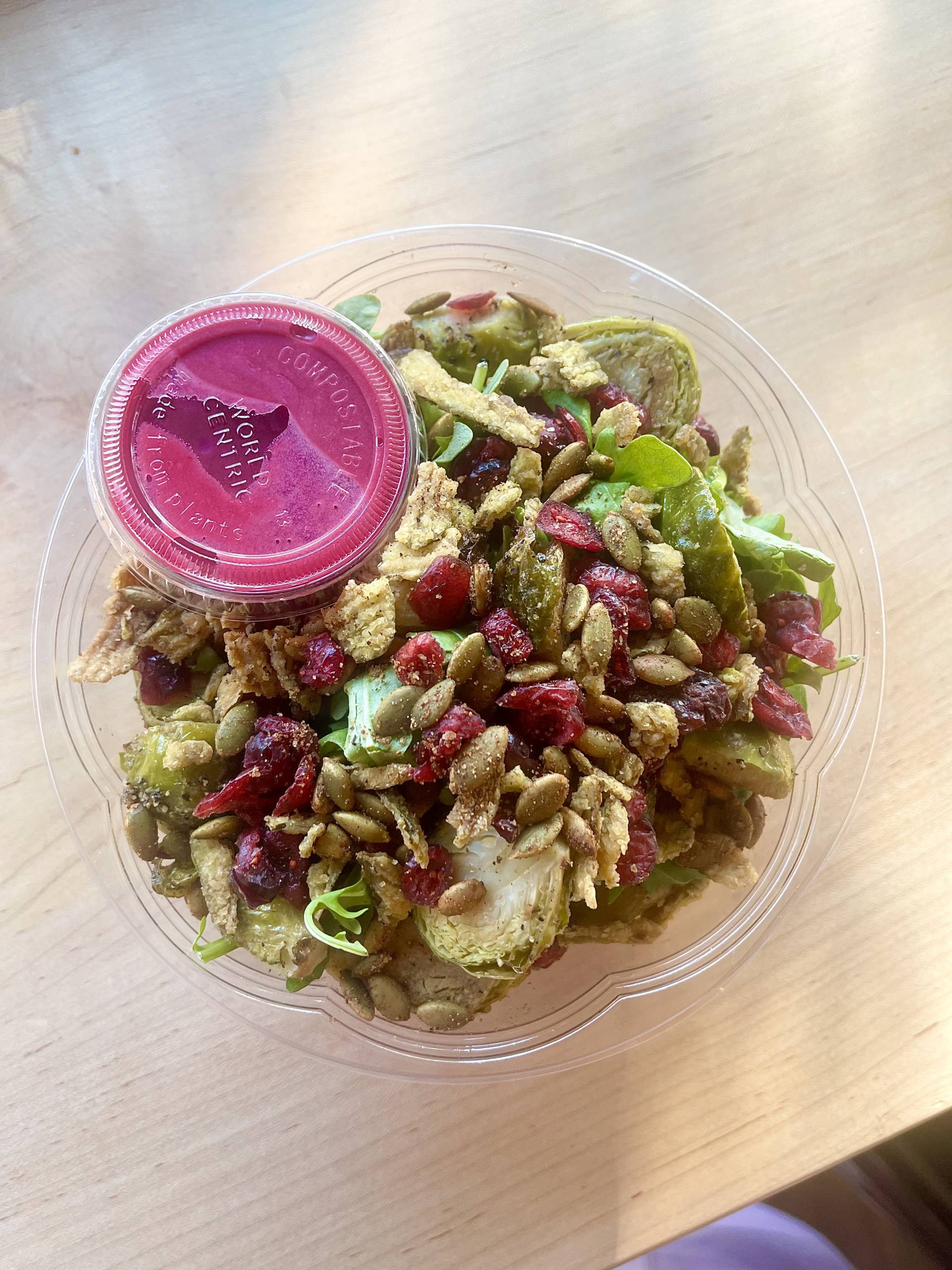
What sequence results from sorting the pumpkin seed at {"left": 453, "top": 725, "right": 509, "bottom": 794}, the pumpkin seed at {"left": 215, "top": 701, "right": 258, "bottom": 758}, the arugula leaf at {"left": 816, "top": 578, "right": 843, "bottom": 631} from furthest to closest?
the arugula leaf at {"left": 816, "top": 578, "right": 843, "bottom": 631} < the pumpkin seed at {"left": 215, "top": 701, "right": 258, "bottom": 758} < the pumpkin seed at {"left": 453, "top": 725, "right": 509, "bottom": 794}

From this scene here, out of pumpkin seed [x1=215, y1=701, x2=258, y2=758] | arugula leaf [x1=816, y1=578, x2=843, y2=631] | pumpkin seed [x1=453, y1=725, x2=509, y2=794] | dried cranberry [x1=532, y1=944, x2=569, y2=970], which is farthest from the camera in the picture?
arugula leaf [x1=816, y1=578, x2=843, y2=631]

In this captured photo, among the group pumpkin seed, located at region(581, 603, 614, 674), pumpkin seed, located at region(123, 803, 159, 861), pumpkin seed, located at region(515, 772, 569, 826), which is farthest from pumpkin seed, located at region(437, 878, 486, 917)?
pumpkin seed, located at region(123, 803, 159, 861)

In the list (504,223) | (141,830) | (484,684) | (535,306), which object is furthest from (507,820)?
(504,223)

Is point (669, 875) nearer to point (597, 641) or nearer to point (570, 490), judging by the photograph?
point (597, 641)

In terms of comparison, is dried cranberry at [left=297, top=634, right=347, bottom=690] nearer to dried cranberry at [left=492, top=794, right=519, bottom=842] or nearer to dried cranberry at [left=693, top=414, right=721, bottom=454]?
dried cranberry at [left=492, top=794, right=519, bottom=842]

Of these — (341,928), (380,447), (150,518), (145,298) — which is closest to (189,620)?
(150,518)

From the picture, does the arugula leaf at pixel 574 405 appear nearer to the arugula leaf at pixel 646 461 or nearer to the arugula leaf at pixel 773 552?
the arugula leaf at pixel 646 461

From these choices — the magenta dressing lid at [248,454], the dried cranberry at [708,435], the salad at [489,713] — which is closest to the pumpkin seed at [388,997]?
the salad at [489,713]
